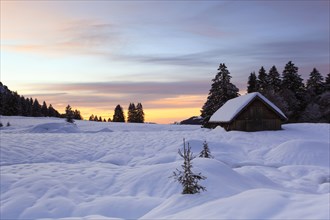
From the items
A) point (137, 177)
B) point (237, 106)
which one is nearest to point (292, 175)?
point (137, 177)

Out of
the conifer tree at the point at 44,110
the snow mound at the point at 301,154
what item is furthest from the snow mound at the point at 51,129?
the conifer tree at the point at 44,110

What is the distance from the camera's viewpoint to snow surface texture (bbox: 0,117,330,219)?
19.6 feet

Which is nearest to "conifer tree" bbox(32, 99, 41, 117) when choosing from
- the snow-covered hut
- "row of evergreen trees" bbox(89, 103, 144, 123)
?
"row of evergreen trees" bbox(89, 103, 144, 123)

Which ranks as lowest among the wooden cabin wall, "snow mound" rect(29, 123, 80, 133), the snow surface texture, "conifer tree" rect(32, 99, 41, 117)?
the snow surface texture

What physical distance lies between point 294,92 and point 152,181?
55410 millimetres

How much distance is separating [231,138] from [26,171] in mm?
19269

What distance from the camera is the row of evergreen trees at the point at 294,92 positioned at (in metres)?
56.1

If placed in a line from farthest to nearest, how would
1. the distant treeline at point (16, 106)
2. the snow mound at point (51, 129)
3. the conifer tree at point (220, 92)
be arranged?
the distant treeline at point (16, 106), the conifer tree at point (220, 92), the snow mound at point (51, 129)

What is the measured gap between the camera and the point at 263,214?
5230mm

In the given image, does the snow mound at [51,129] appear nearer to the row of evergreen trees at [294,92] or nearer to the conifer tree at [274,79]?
the row of evergreen trees at [294,92]

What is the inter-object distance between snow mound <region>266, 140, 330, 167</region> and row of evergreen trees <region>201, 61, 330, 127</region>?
86.3 feet

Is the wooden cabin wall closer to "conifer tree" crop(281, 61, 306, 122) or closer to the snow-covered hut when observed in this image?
the snow-covered hut

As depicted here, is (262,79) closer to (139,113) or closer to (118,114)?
(139,113)

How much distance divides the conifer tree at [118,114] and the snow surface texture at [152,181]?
64.4 metres
